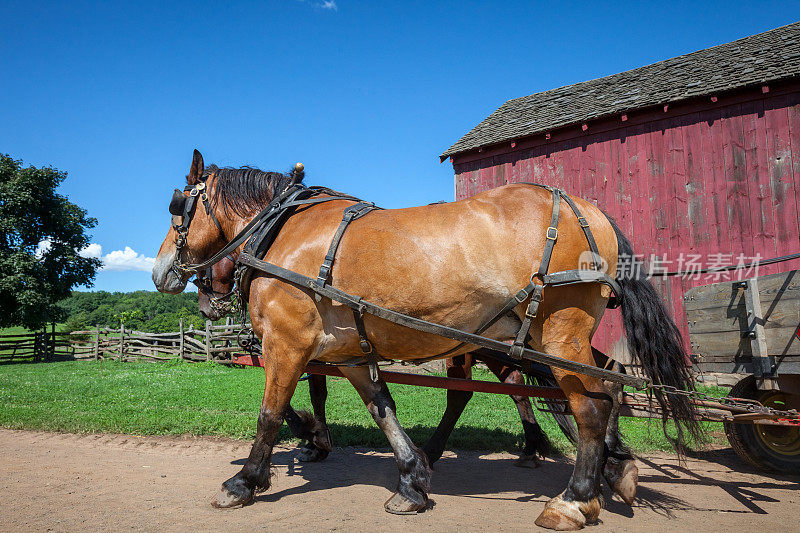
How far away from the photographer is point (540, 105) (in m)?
13.0

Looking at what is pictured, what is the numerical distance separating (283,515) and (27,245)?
29.1m

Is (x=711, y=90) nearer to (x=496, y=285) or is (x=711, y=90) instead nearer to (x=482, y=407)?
(x=482, y=407)

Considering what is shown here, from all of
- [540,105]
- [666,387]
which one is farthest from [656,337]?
[540,105]

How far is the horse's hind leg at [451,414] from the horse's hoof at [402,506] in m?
1.04

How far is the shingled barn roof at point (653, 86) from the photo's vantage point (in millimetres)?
8920

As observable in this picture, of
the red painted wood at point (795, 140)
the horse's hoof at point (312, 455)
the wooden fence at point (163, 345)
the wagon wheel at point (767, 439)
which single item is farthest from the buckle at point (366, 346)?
the wooden fence at point (163, 345)

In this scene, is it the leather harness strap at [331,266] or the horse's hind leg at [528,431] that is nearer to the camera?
the leather harness strap at [331,266]

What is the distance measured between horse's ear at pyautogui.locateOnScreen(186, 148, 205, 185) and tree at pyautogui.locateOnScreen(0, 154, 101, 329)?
78.7 feet

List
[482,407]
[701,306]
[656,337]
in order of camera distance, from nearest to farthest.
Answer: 1. [656,337]
2. [701,306]
3. [482,407]

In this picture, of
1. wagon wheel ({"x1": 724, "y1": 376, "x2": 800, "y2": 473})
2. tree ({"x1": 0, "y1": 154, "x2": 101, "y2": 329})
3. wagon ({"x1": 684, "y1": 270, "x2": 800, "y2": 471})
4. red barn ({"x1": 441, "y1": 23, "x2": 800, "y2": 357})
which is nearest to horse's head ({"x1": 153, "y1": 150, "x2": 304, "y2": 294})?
wagon ({"x1": 684, "y1": 270, "x2": 800, "y2": 471})

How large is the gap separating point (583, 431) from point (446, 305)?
1104 mm

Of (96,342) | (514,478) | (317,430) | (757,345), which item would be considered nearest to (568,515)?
(514,478)

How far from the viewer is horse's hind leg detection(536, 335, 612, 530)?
2820 millimetres

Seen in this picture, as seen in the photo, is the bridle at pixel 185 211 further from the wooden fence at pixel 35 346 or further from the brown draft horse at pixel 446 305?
the wooden fence at pixel 35 346
